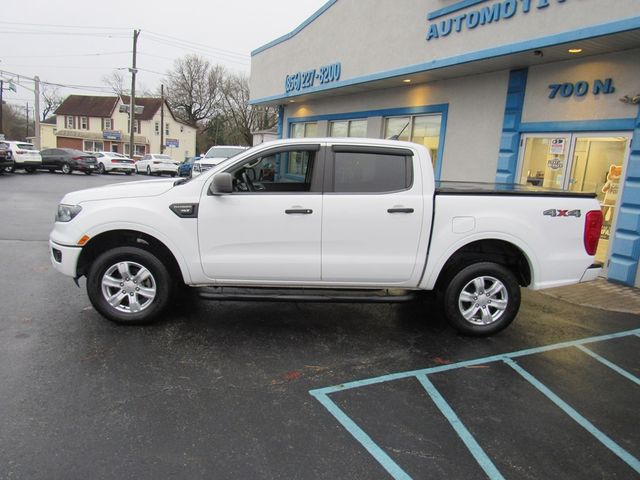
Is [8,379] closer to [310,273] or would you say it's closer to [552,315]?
[310,273]

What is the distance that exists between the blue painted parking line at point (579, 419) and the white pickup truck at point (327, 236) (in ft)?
2.50

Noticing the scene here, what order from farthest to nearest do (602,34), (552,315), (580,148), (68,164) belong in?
(68,164), (580,148), (602,34), (552,315)

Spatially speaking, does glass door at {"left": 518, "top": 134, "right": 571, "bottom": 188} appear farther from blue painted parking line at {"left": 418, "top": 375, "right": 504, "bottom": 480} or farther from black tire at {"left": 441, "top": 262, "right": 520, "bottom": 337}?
blue painted parking line at {"left": 418, "top": 375, "right": 504, "bottom": 480}

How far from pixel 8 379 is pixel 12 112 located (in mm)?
89805

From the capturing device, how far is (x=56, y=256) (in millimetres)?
4660

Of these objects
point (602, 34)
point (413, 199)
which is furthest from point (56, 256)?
point (602, 34)

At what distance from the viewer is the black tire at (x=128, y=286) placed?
15.1ft

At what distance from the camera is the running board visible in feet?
15.0

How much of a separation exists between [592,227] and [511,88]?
16.2 feet

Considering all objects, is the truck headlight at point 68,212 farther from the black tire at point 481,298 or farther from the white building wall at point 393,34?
the white building wall at point 393,34

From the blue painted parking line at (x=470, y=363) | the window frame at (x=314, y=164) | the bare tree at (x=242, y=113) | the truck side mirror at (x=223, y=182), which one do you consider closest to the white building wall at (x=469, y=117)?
the blue painted parking line at (x=470, y=363)

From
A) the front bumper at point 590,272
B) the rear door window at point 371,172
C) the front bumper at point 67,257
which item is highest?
the rear door window at point 371,172

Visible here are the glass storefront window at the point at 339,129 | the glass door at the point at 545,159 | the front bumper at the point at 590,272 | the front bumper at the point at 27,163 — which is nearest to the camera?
the front bumper at the point at 590,272

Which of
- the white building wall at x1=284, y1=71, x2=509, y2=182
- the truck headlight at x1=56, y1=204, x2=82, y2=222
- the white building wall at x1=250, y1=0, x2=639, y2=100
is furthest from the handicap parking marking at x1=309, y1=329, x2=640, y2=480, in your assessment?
the white building wall at x1=284, y1=71, x2=509, y2=182
